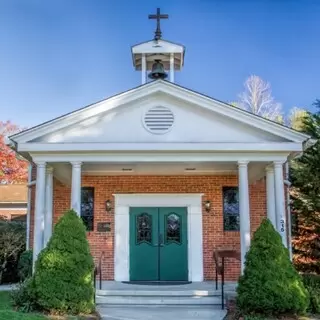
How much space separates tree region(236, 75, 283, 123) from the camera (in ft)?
111

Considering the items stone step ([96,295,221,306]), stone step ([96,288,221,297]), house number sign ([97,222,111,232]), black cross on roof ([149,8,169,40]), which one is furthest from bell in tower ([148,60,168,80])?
stone step ([96,295,221,306])

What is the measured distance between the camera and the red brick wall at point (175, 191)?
13391 mm

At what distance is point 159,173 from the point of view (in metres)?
13.4

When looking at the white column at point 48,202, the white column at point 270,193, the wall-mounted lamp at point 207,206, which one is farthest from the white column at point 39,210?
the white column at point 270,193

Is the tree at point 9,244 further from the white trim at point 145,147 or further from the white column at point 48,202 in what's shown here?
the white trim at point 145,147

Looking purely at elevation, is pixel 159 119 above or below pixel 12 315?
above

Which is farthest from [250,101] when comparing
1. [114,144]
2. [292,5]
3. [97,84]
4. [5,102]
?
[114,144]

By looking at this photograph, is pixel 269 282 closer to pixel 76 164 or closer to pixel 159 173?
pixel 76 164

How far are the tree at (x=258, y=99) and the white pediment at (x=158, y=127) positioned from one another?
75.7 ft

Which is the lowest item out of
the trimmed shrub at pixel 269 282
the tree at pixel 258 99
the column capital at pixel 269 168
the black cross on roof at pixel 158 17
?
the trimmed shrub at pixel 269 282

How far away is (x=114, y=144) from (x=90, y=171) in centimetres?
272

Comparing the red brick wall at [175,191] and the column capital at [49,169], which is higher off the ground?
the column capital at [49,169]

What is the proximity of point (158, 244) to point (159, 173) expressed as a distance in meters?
2.06

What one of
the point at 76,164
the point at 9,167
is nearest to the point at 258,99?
the point at 9,167
